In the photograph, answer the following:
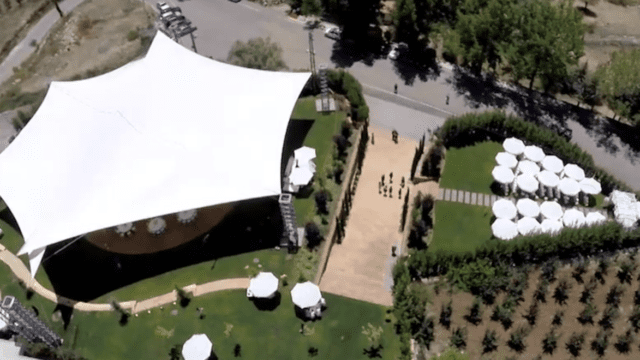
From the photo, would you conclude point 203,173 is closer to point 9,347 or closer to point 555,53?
point 9,347

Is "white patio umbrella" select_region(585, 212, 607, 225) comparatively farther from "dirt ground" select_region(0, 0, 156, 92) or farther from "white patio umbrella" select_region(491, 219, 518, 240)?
"dirt ground" select_region(0, 0, 156, 92)

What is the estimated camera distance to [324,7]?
53.2 m

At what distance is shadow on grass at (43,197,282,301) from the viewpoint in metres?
36.4

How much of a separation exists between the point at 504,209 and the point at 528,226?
7.04ft

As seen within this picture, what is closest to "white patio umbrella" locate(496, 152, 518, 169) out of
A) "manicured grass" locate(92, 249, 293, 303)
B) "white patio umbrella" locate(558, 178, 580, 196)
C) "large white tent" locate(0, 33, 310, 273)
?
"white patio umbrella" locate(558, 178, 580, 196)

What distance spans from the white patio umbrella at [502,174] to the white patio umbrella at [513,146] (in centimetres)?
199

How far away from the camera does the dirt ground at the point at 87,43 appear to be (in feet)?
181

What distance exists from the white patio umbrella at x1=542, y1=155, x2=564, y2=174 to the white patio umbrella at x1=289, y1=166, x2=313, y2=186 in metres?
19.5

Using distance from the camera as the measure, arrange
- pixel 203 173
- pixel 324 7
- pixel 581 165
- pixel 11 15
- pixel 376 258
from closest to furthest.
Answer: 1. pixel 203 173
2. pixel 376 258
3. pixel 581 165
4. pixel 324 7
5. pixel 11 15

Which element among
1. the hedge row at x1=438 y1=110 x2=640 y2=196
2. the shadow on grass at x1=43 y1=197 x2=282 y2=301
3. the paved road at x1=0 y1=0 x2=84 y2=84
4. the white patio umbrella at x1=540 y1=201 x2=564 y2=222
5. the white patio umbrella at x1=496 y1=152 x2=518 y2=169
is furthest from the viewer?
the paved road at x1=0 y1=0 x2=84 y2=84

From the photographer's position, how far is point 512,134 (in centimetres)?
4481

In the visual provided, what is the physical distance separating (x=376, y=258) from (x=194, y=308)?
13888 millimetres

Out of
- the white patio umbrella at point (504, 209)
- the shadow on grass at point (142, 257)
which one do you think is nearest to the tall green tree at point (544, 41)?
the white patio umbrella at point (504, 209)

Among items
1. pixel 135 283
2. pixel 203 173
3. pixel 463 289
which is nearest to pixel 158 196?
pixel 203 173
